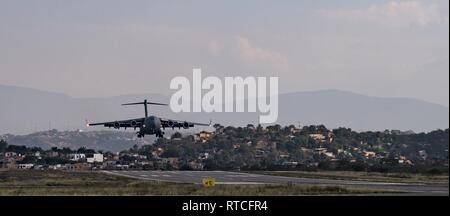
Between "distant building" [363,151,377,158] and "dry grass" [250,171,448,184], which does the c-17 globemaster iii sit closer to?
"dry grass" [250,171,448,184]

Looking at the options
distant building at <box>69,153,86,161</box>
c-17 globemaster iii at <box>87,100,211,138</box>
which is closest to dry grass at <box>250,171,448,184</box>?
c-17 globemaster iii at <box>87,100,211,138</box>

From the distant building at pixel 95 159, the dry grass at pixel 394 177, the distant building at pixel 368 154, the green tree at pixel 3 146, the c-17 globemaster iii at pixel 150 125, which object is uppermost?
the c-17 globemaster iii at pixel 150 125

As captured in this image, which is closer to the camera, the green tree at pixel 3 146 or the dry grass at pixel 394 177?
the dry grass at pixel 394 177

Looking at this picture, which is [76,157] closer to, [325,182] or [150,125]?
[150,125]

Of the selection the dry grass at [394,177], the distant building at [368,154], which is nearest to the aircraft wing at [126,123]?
the dry grass at [394,177]

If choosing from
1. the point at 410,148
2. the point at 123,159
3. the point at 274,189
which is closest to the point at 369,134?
the point at 410,148

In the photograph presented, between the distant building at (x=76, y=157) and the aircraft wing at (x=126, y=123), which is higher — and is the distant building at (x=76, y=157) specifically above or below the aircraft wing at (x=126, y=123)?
below

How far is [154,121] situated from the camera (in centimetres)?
10800

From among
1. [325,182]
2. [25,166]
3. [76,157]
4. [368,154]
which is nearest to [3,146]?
[76,157]

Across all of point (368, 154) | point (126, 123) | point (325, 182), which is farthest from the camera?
point (368, 154)

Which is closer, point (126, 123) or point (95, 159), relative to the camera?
point (126, 123)

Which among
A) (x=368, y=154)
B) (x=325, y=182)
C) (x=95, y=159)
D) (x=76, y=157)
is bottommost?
(x=325, y=182)

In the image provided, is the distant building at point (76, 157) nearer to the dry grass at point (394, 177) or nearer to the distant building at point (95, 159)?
the distant building at point (95, 159)
